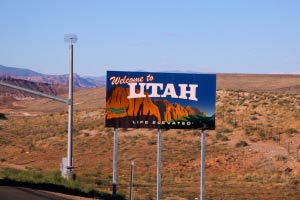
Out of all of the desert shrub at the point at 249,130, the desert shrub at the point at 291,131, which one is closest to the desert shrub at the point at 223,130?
the desert shrub at the point at 249,130

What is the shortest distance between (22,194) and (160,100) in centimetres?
692

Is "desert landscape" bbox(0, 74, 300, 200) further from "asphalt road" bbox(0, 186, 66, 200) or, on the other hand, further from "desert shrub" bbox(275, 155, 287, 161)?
"asphalt road" bbox(0, 186, 66, 200)

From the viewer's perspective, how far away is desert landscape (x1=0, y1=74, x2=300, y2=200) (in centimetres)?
3888

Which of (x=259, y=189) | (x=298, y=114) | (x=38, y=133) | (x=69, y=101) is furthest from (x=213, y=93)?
(x=38, y=133)

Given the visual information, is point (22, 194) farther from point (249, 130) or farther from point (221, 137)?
point (249, 130)

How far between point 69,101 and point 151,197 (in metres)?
6.30

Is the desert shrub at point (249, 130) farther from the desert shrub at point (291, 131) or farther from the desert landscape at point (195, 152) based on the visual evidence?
the desert shrub at point (291, 131)

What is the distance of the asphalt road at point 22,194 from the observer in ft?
75.0

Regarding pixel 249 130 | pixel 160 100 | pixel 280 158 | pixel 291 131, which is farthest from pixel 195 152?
pixel 160 100

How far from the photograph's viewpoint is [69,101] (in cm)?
3077

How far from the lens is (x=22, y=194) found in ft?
78.2

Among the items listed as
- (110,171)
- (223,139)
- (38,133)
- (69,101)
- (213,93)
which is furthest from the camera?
(38,133)

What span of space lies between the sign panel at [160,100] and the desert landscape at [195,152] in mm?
6510

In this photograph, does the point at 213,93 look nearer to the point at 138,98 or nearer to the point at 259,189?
the point at 138,98
